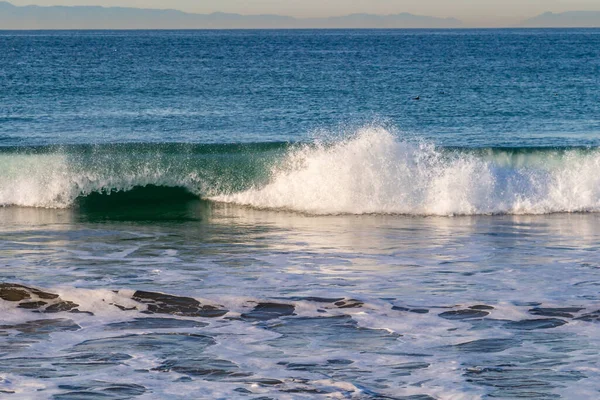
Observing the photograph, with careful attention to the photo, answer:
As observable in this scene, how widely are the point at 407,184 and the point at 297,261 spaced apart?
5933 mm

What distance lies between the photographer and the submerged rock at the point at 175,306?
33.6 ft

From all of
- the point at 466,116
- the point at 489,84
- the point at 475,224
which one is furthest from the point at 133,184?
the point at 489,84

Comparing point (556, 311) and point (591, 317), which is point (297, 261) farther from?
point (591, 317)

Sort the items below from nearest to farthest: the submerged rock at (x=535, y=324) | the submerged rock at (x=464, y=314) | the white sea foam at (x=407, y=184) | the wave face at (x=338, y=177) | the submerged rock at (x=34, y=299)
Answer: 1. the submerged rock at (x=535, y=324)
2. the submerged rock at (x=464, y=314)
3. the submerged rock at (x=34, y=299)
4. the white sea foam at (x=407, y=184)
5. the wave face at (x=338, y=177)

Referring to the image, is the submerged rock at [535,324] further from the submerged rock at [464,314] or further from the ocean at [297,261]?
the submerged rock at [464,314]

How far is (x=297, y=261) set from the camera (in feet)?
42.4

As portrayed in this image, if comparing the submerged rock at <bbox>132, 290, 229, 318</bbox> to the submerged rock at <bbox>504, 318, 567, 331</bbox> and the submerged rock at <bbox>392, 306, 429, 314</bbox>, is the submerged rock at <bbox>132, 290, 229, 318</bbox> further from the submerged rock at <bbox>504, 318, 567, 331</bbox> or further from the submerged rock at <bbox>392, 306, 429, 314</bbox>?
the submerged rock at <bbox>504, 318, 567, 331</bbox>

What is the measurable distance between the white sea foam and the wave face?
2 cm

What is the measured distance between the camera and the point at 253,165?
70.1 feet

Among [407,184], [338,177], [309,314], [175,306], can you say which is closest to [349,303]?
[309,314]

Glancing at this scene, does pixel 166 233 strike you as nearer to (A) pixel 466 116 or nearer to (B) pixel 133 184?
(B) pixel 133 184

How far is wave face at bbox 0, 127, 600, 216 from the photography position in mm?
18094

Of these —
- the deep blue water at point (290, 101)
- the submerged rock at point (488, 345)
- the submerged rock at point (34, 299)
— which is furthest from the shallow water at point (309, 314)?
the deep blue water at point (290, 101)

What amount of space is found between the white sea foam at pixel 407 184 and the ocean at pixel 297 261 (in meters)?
0.04
